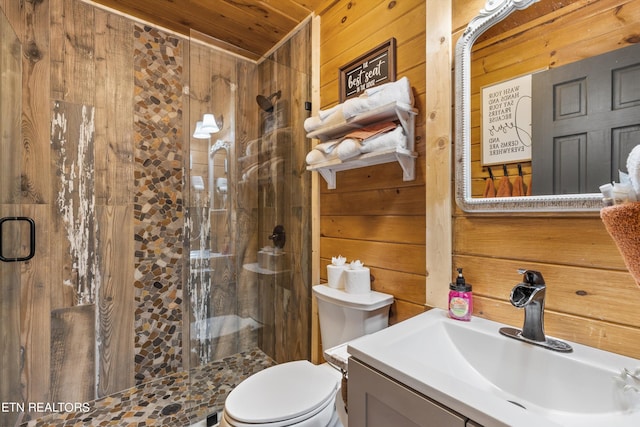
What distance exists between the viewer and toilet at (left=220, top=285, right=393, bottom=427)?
0.98 m

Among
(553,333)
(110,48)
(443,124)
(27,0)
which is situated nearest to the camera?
(553,333)

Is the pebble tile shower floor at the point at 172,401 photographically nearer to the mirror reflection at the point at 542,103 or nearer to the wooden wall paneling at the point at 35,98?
the wooden wall paneling at the point at 35,98

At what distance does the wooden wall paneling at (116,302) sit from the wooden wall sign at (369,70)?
5.26 feet

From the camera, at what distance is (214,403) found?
1.60 metres

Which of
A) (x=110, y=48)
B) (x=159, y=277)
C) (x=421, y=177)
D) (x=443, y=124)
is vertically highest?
Result: (x=110, y=48)

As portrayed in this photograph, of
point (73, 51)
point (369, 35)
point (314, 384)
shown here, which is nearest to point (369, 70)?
point (369, 35)

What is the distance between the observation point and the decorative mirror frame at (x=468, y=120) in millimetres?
858

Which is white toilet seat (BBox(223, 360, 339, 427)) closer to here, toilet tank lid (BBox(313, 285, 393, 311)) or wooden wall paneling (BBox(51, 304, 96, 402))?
A: toilet tank lid (BBox(313, 285, 393, 311))

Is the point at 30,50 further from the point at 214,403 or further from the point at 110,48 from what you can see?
the point at 214,403

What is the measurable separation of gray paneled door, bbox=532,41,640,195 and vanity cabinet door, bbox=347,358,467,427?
26.3 inches

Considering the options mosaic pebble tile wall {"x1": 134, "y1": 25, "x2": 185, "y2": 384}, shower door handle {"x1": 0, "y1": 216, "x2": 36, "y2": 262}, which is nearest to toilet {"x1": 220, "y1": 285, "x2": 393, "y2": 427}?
mosaic pebble tile wall {"x1": 134, "y1": 25, "x2": 185, "y2": 384}

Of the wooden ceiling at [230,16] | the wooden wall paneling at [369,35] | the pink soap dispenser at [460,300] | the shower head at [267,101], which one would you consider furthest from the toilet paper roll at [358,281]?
the wooden ceiling at [230,16]

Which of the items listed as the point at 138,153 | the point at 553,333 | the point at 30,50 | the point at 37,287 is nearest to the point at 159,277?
the point at 37,287

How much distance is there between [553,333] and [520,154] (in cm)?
54
